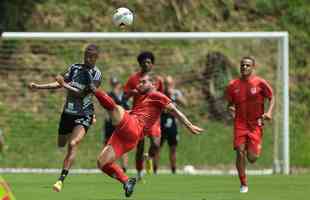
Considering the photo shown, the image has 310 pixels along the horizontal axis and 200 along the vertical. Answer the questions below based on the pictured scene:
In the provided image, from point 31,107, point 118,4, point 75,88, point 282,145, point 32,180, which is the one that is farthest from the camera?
point 118,4

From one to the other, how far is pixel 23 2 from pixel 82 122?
12619mm

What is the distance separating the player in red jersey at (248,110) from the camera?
52.6 ft

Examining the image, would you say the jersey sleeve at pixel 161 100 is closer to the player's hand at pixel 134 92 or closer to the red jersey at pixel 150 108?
the red jersey at pixel 150 108

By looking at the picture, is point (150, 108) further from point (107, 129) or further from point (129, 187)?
point (107, 129)

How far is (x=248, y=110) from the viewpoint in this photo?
650 inches

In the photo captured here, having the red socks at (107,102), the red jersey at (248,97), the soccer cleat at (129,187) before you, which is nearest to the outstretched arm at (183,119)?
the red socks at (107,102)

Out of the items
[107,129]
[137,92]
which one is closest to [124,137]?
[137,92]

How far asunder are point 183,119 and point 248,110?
320 cm

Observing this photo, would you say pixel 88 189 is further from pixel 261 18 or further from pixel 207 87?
pixel 261 18

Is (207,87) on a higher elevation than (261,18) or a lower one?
lower

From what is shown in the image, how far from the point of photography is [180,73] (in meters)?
26.2

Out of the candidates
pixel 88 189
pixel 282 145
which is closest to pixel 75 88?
pixel 88 189

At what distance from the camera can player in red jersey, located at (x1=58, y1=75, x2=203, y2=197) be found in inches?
537

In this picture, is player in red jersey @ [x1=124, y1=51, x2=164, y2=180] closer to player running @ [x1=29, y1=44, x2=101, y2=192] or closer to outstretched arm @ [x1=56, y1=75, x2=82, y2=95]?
player running @ [x1=29, y1=44, x2=101, y2=192]
